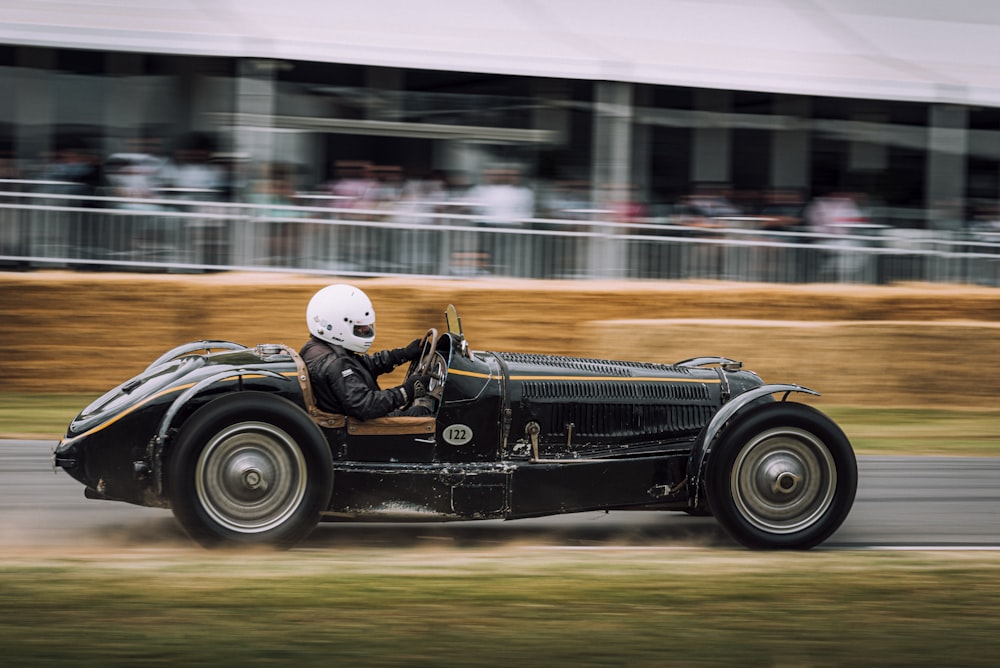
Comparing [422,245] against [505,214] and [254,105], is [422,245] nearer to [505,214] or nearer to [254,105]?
[505,214]

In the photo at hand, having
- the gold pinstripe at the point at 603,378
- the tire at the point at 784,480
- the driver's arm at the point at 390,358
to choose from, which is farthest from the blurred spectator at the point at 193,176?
the tire at the point at 784,480

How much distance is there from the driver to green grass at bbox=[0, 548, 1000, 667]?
64cm

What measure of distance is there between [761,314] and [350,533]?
7.01 meters

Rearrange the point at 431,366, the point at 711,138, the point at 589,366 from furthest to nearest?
the point at 711,138 → the point at 589,366 → the point at 431,366

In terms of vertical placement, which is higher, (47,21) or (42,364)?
(47,21)

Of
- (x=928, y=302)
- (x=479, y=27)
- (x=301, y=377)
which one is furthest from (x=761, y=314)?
(x=301, y=377)

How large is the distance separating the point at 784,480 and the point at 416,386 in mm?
1688

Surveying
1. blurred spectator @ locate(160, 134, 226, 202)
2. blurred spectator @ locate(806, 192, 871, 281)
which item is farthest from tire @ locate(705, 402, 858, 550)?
blurred spectator @ locate(160, 134, 226, 202)

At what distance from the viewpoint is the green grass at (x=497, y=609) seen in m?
4.21

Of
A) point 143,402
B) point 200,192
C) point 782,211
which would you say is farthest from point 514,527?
point 782,211

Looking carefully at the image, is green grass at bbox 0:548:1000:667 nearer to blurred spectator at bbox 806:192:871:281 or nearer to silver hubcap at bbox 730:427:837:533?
silver hubcap at bbox 730:427:837:533

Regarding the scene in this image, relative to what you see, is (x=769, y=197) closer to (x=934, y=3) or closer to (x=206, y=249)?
(x=934, y=3)

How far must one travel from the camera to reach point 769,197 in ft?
49.4

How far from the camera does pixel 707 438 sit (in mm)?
5859
